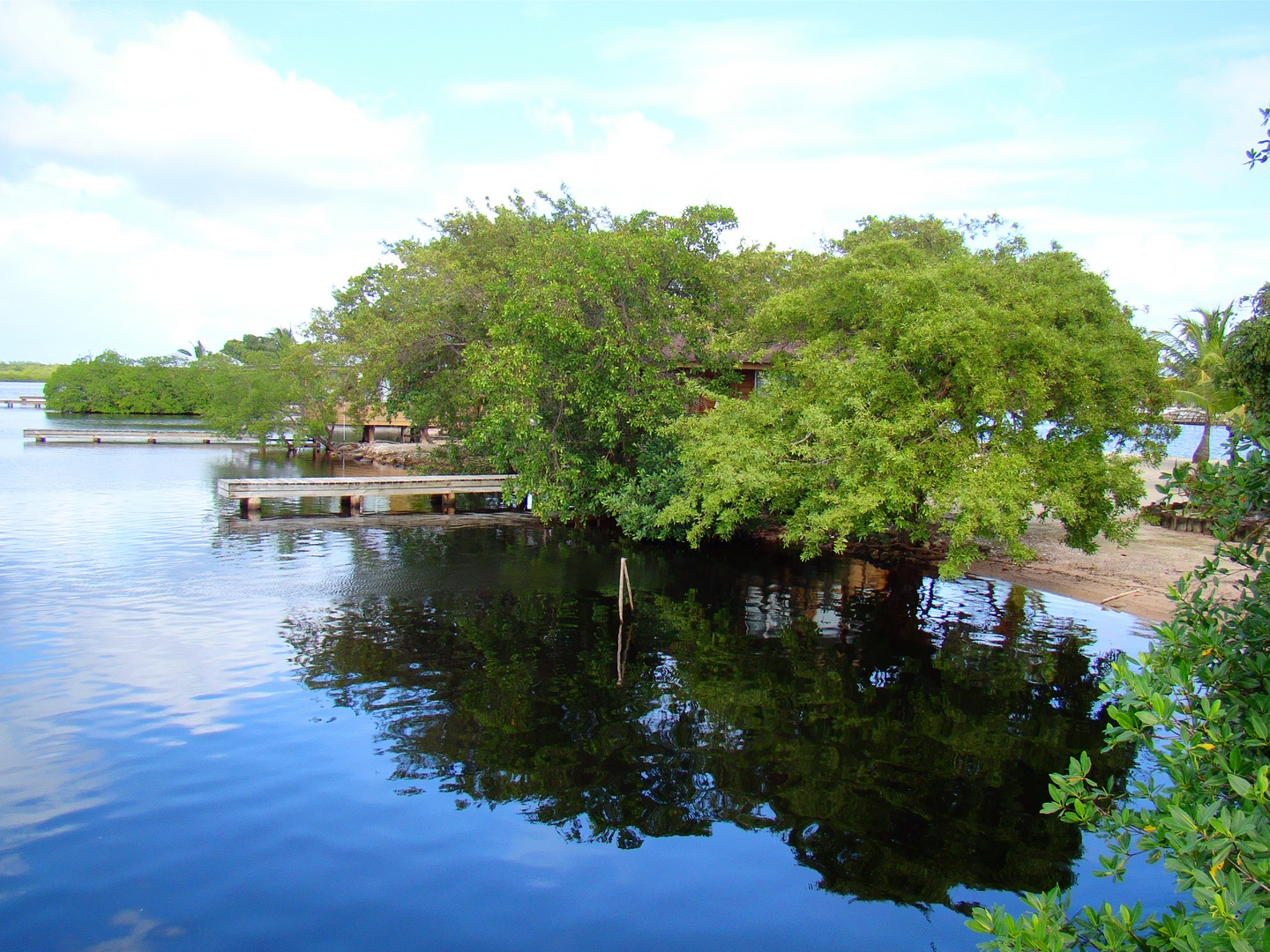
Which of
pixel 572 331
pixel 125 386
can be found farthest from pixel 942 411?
pixel 125 386

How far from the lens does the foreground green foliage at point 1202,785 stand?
3.76 m

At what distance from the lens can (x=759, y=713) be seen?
45.0 ft

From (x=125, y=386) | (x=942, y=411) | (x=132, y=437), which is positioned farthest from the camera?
(x=125, y=386)

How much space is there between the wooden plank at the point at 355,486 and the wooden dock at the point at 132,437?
26.1 meters

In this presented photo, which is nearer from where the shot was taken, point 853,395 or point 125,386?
point 853,395

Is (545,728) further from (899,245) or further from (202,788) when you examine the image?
(899,245)

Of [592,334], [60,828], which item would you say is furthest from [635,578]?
[60,828]

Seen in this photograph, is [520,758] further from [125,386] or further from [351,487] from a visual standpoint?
[125,386]

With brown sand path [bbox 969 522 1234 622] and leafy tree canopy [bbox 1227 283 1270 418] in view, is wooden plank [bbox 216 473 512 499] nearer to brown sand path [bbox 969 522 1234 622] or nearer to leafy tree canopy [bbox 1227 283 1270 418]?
brown sand path [bbox 969 522 1234 622]

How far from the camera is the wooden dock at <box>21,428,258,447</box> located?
54.4 metres

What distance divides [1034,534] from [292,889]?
26.3 meters

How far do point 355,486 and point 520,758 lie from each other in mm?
23099

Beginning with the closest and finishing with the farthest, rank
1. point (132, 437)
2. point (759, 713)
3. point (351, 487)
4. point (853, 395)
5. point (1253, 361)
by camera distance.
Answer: point (1253, 361) → point (759, 713) → point (853, 395) → point (351, 487) → point (132, 437)

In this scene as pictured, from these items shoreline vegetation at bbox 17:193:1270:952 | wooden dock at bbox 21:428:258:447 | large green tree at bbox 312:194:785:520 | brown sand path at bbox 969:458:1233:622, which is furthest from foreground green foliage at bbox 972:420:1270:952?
wooden dock at bbox 21:428:258:447
